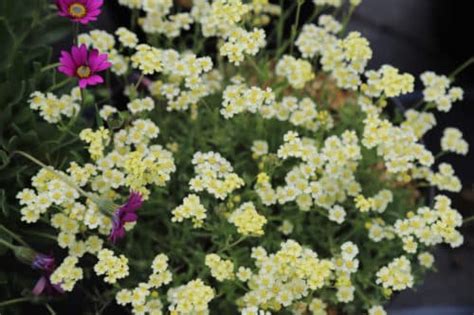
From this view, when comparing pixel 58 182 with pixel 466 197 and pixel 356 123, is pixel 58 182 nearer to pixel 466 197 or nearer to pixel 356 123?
pixel 356 123

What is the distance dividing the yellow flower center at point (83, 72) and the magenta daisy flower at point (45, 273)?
23cm

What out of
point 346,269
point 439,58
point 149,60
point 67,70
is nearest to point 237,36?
point 149,60

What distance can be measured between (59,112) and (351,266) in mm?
450

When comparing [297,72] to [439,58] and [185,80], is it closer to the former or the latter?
[185,80]

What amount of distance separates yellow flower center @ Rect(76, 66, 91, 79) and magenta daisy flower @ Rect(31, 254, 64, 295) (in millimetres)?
232

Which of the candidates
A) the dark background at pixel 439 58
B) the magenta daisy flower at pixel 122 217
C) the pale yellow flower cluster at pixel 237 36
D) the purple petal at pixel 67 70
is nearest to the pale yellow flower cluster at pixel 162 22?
the pale yellow flower cluster at pixel 237 36

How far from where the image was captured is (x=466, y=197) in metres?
1.65

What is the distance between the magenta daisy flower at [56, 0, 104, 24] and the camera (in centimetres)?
96

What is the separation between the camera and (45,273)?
97 cm

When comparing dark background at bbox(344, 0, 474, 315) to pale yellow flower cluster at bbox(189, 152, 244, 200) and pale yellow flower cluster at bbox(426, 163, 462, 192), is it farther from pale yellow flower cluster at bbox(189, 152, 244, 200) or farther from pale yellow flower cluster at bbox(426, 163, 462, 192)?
pale yellow flower cluster at bbox(189, 152, 244, 200)

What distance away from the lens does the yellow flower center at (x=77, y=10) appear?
96 cm

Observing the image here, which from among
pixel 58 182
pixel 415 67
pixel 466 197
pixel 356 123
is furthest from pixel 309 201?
pixel 415 67

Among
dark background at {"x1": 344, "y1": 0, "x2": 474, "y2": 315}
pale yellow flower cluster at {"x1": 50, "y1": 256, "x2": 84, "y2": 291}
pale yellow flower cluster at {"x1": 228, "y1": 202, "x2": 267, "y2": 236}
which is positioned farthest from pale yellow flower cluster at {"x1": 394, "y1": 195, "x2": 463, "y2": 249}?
dark background at {"x1": 344, "y1": 0, "x2": 474, "y2": 315}

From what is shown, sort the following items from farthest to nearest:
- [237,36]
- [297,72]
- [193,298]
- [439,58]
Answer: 1. [439,58]
2. [297,72]
3. [237,36]
4. [193,298]
